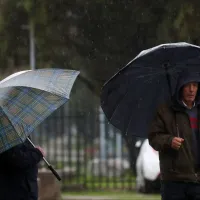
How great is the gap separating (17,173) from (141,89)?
4.13 feet

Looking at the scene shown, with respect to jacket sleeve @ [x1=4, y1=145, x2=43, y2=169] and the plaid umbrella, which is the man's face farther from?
jacket sleeve @ [x1=4, y1=145, x2=43, y2=169]

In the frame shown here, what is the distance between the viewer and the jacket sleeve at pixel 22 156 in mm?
7336

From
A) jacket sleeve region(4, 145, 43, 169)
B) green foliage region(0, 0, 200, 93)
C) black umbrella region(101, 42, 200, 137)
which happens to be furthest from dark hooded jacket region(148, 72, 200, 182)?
green foliage region(0, 0, 200, 93)

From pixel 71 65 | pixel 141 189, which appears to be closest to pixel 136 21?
pixel 71 65

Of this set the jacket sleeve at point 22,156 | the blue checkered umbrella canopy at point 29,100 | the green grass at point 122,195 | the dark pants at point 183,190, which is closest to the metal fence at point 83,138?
the green grass at point 122,195

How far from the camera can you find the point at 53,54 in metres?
15.6

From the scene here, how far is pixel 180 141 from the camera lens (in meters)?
6.67

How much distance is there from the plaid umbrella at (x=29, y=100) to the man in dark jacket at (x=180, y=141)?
841 millimetres

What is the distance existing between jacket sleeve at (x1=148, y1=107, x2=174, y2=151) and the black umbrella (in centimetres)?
40

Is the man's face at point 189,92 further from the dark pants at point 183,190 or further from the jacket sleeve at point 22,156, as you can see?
the jacket sleeve at point 22,156

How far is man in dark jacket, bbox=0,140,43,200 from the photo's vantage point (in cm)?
737

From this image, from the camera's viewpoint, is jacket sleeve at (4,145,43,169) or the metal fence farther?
the metal fence

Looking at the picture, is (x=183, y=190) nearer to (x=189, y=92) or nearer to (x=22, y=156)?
(x=189, y=92)

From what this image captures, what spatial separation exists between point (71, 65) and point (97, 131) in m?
3.10
